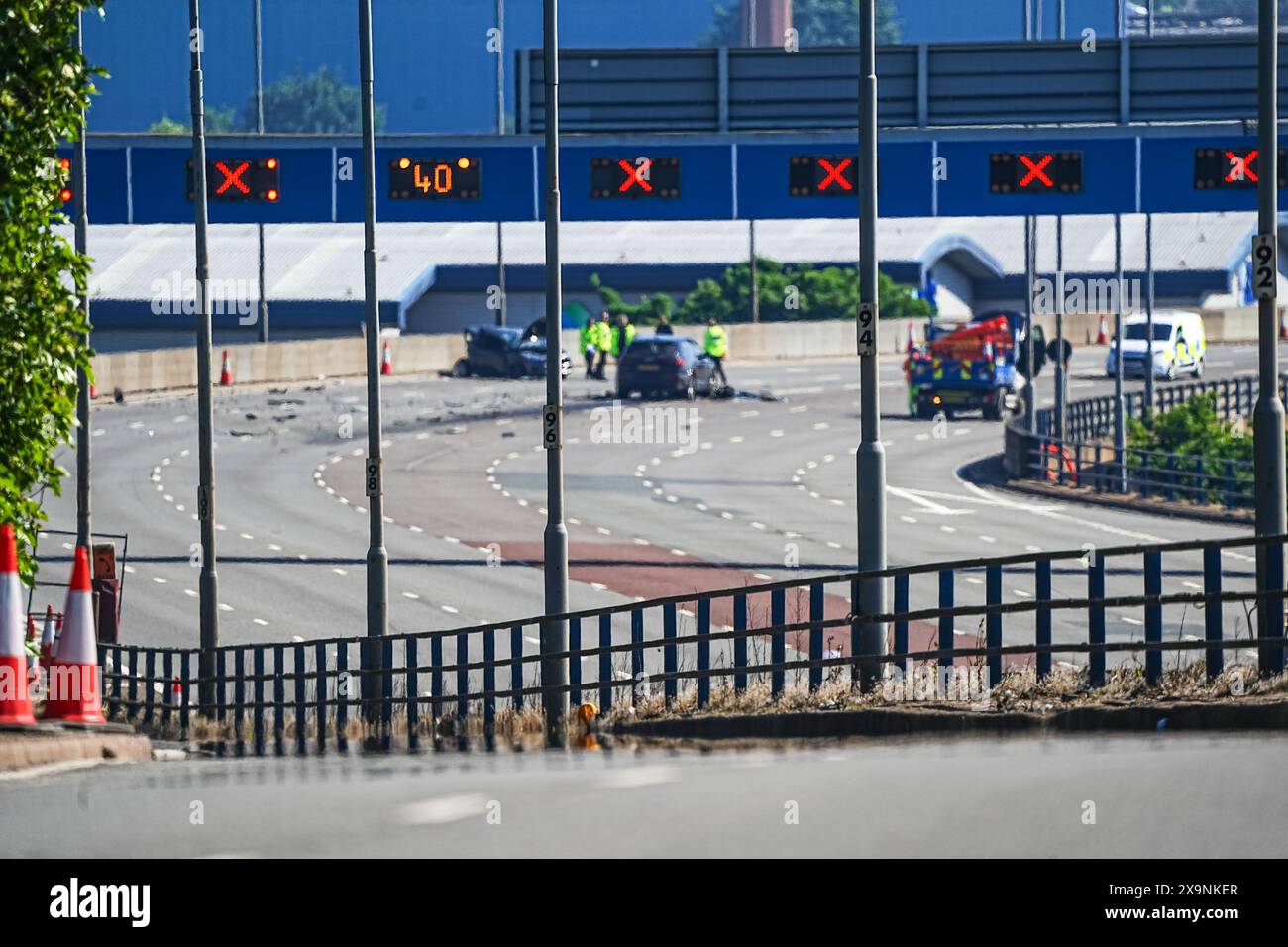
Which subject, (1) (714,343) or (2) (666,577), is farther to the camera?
(1) (714,343)

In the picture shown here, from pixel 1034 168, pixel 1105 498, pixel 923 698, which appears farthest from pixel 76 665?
pixel 1105 498

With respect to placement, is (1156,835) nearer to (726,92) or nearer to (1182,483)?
(726,92)

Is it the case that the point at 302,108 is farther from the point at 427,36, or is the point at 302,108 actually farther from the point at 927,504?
the point at 927,504

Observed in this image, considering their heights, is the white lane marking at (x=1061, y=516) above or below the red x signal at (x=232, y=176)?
below

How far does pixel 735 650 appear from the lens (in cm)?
1889

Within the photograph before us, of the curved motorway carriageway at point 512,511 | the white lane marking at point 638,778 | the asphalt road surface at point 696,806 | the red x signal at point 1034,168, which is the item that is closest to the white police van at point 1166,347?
the curved motorway carriageway at point 512,511

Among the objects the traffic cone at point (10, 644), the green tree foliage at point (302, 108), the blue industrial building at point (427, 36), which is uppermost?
the blue industrial building at point (427, 36)

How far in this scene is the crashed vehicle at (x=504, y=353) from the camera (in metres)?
69.4

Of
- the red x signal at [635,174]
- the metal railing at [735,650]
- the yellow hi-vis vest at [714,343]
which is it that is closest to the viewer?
the metal railing at [735,650]

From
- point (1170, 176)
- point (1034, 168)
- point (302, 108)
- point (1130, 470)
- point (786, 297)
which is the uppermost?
point (302, 108)

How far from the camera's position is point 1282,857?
938 centimetres

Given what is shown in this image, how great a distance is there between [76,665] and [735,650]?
20.8ft

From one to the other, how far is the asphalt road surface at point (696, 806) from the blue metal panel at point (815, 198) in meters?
29.4

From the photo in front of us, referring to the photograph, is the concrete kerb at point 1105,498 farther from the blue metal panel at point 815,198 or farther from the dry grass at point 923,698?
the dry grass at point 923,698
